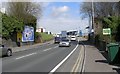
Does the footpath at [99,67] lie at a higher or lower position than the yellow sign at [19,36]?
lower

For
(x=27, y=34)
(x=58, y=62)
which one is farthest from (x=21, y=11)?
(x=58, y=62)

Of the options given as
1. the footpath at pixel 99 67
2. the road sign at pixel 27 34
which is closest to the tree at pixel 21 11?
the road sign at pixel 27 34

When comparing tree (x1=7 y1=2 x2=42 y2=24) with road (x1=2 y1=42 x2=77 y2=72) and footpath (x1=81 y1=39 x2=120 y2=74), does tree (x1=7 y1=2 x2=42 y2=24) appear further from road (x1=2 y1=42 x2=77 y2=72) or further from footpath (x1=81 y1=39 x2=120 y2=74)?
footpath (x1=81 y1=39 x2=120 y2=74)

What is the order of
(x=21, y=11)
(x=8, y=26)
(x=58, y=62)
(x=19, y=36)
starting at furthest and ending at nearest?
(x=21, y=11)
(x=19, y=36)
(x=8, y=26)
(x=58, y=62)

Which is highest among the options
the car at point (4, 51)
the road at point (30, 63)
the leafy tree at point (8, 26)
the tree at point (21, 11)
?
the tree at point (21, 11)

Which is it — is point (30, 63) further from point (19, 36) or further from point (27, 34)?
point (27, 34)

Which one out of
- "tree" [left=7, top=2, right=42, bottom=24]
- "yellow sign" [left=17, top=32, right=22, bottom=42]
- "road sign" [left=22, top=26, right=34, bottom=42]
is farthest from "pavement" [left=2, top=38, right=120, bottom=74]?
"tree" [left=7, top=2, right=42, bottom=24]

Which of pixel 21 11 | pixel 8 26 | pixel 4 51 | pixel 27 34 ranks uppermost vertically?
pixel 21 11

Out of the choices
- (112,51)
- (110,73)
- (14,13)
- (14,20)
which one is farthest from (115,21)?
(110,73)

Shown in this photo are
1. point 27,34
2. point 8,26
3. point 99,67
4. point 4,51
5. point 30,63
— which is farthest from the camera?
point 27,34

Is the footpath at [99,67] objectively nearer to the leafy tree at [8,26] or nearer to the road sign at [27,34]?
the leafy tree at [8,26]

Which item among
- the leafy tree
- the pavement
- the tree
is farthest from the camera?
the tree

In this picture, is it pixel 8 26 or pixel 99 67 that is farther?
pixel 8 26

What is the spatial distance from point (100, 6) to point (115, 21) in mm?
23697
